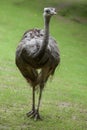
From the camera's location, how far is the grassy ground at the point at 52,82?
939cm

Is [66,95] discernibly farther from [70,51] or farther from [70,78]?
[70,51]

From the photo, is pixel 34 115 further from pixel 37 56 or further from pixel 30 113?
pixel 37 56

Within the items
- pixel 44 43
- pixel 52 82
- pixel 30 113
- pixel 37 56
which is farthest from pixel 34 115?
pixel 52 82

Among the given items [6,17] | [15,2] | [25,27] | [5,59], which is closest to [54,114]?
[5,59]

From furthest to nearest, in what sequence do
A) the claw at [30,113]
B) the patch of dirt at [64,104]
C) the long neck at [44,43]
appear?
the patch of dirt at [64,104] < the claw at [30,113] < the long neck at [44,43]

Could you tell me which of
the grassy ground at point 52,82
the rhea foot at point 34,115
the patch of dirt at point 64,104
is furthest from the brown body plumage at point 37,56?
the patch of dirt at point 64,104

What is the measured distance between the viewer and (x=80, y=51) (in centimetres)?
1875

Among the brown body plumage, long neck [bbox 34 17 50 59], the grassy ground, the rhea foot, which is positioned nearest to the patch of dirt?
the grassy ground

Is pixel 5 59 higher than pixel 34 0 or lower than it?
higher

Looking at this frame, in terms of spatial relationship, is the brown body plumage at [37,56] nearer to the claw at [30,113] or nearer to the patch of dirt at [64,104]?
the claw at [30,113]

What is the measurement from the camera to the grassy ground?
30.8ft

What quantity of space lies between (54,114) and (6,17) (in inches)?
558

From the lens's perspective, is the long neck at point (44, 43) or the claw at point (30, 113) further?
the claw at point (30, 113)

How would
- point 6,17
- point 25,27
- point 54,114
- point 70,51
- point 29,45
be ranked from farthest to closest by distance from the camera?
point 6,17 < point 25,27 < point 70,51 < point 54,114 < point 29,45
